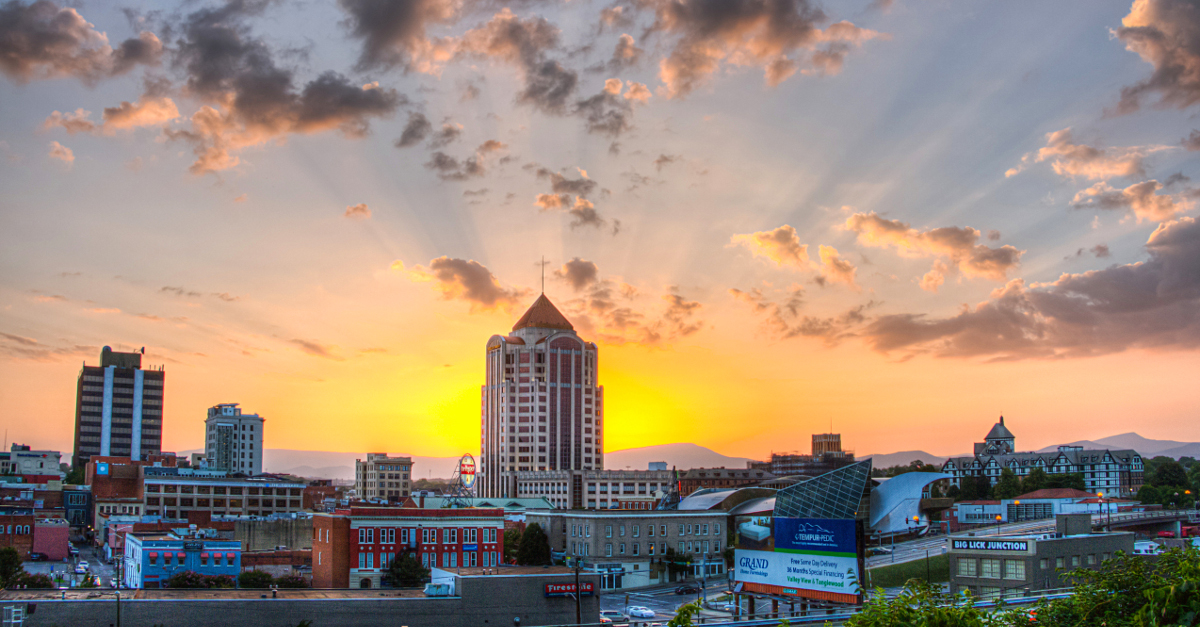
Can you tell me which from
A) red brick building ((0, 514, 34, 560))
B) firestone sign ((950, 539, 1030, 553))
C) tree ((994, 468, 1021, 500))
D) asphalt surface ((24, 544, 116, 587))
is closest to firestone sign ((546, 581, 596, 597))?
firestone sign ((950, 539, 1030, 553))

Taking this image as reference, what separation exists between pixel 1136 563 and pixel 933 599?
838cm

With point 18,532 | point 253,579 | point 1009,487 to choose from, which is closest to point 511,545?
point 253,579

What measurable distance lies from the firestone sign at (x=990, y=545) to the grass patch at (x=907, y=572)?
84.3ft

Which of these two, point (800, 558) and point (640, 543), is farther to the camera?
point (640, 543)

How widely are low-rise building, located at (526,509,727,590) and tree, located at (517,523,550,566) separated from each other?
3.49 meters

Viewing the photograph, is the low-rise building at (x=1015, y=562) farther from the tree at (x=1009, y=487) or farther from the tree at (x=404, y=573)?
the tree at (x=1009, y=487)

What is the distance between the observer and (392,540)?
109 metres

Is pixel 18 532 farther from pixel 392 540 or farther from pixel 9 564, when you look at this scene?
pixel 392 540

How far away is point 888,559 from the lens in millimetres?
130375

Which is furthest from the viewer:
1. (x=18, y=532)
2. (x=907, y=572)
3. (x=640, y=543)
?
(x=640, y=543)

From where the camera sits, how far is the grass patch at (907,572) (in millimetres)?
113000

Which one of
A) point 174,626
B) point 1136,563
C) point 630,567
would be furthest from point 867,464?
point 630,567

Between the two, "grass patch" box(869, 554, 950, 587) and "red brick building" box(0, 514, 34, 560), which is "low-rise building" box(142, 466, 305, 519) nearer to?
"red brick building" box(0, 514, 34, 560)

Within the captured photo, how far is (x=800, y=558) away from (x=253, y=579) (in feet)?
188
